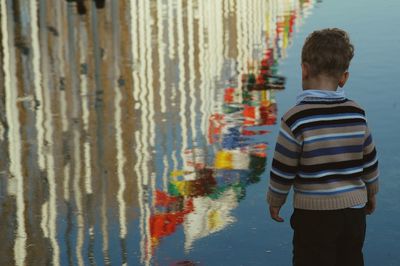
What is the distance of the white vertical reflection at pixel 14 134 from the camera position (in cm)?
560

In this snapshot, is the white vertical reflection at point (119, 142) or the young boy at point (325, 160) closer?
the young boy at point (325, 160)

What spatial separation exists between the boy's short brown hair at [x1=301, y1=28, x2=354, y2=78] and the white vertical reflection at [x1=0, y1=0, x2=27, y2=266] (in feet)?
7.69

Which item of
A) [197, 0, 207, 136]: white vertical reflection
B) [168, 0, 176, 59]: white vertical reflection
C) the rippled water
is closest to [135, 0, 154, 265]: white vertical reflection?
the rippled water

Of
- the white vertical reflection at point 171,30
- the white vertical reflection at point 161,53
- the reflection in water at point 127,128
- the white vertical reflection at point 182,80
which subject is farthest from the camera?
the white vertical reflection at point 171,30

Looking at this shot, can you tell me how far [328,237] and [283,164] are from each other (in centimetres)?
36

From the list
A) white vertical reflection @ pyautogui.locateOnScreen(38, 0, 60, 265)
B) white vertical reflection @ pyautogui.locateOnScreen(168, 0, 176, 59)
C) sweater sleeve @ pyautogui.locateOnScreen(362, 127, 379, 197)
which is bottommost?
white vertical reflection @ pyautogui.locateOnScreen(38, 0, 60, 265)

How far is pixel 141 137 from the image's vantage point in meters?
7.97

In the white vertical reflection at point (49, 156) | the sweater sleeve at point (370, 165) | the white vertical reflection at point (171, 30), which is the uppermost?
the white vertical reflection at point (171, 30)

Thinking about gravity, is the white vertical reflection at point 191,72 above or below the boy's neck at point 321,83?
below

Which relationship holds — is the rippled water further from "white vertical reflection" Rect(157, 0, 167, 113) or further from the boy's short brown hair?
the boy's short brown hair

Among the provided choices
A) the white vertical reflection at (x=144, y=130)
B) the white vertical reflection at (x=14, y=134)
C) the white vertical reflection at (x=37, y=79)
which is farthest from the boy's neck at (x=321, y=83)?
the white vertical reflection at (x=37, y=79)

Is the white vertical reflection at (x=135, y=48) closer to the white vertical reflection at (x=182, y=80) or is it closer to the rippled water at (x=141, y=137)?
the rippled water at (x=141, y=137)

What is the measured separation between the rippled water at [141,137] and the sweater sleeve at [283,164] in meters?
1.34

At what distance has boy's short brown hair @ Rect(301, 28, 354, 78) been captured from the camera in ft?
12.1
